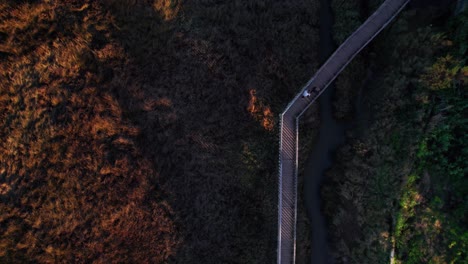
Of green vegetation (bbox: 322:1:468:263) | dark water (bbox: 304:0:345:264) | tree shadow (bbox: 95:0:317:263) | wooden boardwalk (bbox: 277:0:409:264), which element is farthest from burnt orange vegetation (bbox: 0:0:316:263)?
green vegetation (bbox: 322:1:468:263)

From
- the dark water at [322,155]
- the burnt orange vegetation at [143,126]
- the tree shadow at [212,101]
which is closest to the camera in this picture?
the burnt orange vegetation at [143,126]

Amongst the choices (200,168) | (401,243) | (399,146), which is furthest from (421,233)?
(200,168)

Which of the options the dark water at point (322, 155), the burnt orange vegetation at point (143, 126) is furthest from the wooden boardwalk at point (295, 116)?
the dark water at point (322, 155)

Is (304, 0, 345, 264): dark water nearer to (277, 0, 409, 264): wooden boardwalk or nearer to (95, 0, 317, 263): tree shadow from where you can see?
(95, 0, 317, 263): tree shadow

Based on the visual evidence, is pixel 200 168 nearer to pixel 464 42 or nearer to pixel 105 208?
pixel 105 208

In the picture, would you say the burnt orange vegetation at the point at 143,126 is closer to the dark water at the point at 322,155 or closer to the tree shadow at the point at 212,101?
the tree shadow at the point at 212,101

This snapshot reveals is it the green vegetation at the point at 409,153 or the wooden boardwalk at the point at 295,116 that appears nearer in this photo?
the green vegetation at the point at 409,153
